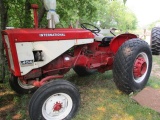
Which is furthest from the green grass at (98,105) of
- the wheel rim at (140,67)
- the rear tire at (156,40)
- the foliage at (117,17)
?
the foliage at (117,17)

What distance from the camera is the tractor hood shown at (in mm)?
2448

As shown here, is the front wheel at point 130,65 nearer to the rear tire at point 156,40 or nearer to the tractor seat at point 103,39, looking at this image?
the tractor seat at point 103,39

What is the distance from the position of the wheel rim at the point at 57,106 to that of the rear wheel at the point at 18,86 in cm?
115

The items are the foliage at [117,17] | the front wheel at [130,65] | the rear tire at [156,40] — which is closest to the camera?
the front wheel at [130,65]

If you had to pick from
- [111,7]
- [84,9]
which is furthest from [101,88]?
[111,7]

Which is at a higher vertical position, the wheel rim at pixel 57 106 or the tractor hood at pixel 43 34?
the tractor hood at pixel 43 34

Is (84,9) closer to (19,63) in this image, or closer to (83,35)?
(83,35)

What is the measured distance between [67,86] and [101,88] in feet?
4.66

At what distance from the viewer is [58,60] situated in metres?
3.12

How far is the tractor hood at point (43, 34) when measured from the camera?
245cm

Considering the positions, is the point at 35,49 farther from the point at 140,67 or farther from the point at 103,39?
the point at 140,67

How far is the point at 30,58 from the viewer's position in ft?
8.48

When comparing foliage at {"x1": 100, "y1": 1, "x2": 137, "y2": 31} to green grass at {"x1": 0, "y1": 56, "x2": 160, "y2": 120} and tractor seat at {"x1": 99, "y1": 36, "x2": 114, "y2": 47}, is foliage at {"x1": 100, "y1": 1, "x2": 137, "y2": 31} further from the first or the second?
green grass at {"x1": 0, "y1": 56, "x2": 160, "y2": 120}

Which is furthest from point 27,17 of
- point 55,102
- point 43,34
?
point 55,102
